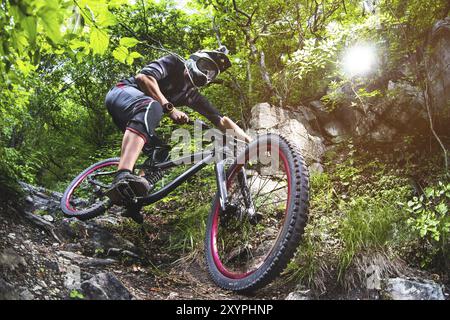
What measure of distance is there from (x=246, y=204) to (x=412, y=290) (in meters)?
1.22

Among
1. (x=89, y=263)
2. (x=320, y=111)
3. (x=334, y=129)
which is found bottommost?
(x=89, y=263)

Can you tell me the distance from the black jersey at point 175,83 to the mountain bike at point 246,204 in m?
0.36

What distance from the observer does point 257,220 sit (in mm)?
2523

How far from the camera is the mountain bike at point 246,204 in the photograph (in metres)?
2.05

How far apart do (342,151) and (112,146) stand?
390 centimetres

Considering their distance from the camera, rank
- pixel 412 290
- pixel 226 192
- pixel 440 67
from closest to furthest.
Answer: pixel 412 290 → pixel 226 192 → pixel 440 67

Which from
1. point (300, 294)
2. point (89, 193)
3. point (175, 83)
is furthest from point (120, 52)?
point (89, 193)

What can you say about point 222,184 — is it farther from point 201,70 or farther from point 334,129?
point 334,129

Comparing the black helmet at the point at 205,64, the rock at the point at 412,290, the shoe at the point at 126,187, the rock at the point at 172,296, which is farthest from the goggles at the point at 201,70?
the rock at the point at 412,290

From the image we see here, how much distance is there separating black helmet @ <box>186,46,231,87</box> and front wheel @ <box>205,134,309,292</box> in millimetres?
928

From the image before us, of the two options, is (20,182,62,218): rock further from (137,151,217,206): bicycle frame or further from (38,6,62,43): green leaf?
(38,6,62,43): green leaf

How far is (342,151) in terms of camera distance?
179 inches
